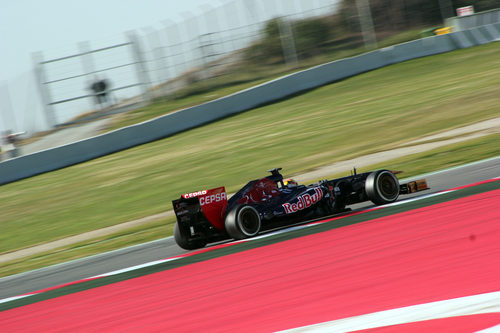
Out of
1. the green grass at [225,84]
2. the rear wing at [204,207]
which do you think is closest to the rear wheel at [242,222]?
the rear wing at [204,207]

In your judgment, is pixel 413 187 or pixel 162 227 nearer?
pixel 413 187

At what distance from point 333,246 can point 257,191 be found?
7.79 ft

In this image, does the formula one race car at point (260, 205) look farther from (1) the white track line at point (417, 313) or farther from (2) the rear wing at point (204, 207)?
(1) the white track line at point (417, 313)

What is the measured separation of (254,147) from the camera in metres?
18.6

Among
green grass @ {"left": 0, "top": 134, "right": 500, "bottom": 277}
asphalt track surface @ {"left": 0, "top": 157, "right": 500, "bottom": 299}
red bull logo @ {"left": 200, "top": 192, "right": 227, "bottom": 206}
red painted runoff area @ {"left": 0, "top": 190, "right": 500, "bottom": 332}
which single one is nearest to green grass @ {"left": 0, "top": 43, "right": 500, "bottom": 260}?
green grass @ {"left": 0, "top": 134, "right": 500, "bottom": 277}

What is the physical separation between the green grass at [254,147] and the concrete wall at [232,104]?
495mm

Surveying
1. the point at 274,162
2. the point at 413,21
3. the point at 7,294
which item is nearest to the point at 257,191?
the point at 7,294

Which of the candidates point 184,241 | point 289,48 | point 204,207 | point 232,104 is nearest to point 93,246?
point 184,241

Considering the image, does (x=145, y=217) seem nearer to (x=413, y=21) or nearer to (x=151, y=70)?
(x=151, y=70)

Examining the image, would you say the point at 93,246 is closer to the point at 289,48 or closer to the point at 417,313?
the point at 417,313

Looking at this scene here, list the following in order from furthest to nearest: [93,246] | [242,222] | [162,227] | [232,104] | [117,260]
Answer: [232,104]
[162,227]
[93,246]
[117,260]
[242,222]

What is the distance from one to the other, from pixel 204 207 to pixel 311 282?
12.2 ft

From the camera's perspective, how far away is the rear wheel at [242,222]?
858 cm

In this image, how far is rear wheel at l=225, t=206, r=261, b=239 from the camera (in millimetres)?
8578
